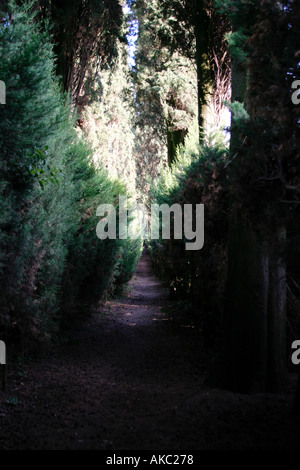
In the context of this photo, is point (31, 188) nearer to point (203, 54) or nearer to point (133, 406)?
point (133, 406)

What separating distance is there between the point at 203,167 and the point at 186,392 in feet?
12.8

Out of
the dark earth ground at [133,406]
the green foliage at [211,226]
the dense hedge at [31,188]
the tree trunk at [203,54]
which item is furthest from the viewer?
the tree trunk at [203,54]

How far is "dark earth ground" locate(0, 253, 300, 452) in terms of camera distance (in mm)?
3723

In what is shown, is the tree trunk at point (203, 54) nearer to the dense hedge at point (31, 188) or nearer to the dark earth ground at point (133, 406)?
the dense hedge at point (31, 188)

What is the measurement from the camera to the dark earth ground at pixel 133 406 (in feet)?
12.2

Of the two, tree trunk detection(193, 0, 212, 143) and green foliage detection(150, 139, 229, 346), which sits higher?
tree trunk detection(193, 0, 212, 143)

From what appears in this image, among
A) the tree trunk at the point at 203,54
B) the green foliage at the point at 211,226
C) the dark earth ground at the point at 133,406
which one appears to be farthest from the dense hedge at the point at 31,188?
the tree trunk at the point at 203,54

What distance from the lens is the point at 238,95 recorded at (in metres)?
5.62

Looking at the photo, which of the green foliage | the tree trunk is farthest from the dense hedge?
the tree trunk

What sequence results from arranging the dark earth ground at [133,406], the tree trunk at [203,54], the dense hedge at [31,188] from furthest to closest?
the tree trunk at [203,54] → the dense hedge at [31,188] → the dark earth ground at [133,406]

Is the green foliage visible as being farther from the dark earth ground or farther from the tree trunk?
the tree trunk

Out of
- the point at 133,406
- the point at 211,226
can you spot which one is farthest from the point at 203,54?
the point at 133,406
